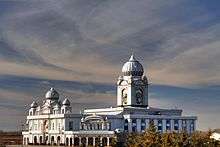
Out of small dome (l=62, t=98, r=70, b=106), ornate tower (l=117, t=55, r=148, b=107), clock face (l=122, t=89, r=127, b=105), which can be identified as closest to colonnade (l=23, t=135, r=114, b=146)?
small dome (l=62, t=98, r=70, b=106)

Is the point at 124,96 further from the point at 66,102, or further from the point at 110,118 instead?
the point at 66,102

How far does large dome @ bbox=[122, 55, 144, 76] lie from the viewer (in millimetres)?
123062

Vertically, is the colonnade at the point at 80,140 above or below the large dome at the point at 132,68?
below

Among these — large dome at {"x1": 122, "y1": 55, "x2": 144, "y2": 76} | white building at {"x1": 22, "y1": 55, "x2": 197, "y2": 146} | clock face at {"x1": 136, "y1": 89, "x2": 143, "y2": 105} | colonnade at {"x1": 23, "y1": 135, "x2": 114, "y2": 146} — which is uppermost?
large dome at {"x1": 122, "y1": 55, "x2": 144, "y2": 76}

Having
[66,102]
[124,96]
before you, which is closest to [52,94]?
[66,102]

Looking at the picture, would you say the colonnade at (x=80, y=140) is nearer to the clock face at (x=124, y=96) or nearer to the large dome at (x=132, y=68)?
the clock face at (x=124, y=96)

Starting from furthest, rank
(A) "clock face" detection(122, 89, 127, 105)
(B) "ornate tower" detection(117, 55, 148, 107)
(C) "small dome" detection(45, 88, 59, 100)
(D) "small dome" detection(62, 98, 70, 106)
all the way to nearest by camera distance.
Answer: (C) "small dome" detection(45, 88, 59, 100)
(D) "small dome" detection(62, 98, 70, 106)
(A) "clock face" detection(122, 89, 127, 105)
(B) "ornate tower" detection(117, 55, 148, 107)

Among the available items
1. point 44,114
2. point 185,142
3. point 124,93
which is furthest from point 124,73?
point 185,142

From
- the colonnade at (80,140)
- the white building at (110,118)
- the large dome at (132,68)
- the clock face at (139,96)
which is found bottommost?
the colonnade at (80,140)

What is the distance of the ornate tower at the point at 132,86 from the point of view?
404ft

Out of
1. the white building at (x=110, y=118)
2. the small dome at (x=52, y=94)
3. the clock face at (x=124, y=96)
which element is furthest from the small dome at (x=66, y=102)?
the clock face at (x=124, y=96)

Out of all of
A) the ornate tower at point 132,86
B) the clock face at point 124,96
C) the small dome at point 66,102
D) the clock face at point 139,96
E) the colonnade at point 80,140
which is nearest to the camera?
the colonnade at point 80,140

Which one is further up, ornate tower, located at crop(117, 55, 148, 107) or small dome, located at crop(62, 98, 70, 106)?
ornate tower, located at crop(117, 55, 148, 107)

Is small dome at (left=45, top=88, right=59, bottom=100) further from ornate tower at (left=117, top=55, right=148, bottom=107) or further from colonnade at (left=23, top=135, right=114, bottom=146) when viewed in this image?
ornate tower at (left=117, top=55, right=148, bottom=107)
